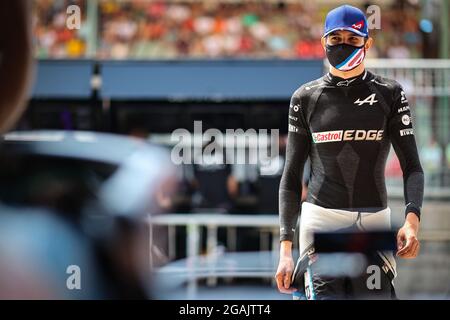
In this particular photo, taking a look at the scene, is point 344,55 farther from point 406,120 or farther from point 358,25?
point 406,120

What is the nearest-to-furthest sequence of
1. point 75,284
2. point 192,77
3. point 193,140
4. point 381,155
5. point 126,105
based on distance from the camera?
point 381,155 < point 75,284 < point 193,140 < point 126,105 < point 192,77

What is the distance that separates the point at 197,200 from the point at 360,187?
1.39 m

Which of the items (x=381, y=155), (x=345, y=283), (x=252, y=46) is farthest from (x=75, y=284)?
(x=252, y=46)

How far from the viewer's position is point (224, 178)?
3570 mm

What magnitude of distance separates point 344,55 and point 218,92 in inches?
57.4

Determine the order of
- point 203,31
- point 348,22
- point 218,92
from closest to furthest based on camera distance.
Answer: point 348,22 < point 218,92 < point 203,31

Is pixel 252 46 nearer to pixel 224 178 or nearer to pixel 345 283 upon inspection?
pixel 224 178

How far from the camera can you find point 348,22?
8.46 feet

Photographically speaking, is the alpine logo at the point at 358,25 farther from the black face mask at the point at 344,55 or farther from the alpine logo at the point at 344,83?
the alpine logo at the point at 344,83

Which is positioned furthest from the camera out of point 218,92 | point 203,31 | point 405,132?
point 203,31

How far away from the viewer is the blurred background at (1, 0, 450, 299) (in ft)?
A: 10.7

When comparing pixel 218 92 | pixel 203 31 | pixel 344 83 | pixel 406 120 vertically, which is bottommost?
pixel 406 120

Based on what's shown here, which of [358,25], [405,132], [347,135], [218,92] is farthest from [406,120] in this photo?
[218,92]

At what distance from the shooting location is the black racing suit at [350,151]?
97.6 inches
